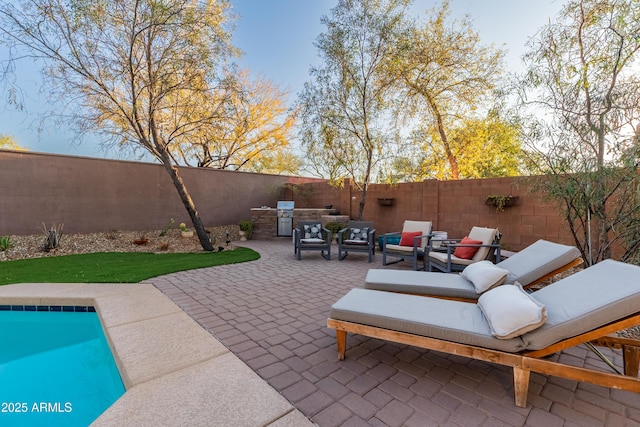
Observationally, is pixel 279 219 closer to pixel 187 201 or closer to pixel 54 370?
pixel 187 201

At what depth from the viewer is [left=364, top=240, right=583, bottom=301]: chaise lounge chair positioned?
2.72 m

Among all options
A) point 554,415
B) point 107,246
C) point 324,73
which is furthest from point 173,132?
point 554,415

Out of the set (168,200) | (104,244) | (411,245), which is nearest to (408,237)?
(411,245)

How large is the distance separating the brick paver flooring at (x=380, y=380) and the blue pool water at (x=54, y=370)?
879 millimetres

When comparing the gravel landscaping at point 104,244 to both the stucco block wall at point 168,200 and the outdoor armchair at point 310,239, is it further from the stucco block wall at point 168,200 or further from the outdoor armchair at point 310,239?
the outdoor armchair at point 310,239

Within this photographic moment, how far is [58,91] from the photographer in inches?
244

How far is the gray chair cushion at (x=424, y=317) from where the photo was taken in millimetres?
1856

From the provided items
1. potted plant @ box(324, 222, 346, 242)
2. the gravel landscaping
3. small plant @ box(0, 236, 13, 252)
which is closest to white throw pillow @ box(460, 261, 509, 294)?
potted plant @ box(324, 222, 346, 242)

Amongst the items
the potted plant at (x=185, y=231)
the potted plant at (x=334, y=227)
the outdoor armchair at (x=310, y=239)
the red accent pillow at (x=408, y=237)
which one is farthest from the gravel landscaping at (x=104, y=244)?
the red accent pillow at (x=408, y=237)

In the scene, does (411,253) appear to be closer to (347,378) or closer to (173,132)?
(347,378)

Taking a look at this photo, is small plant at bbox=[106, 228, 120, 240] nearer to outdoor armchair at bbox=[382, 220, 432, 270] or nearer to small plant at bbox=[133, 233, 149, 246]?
small plant at bbox=[133, 233, 149, 246]

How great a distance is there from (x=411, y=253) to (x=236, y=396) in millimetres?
4186

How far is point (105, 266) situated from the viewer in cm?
549

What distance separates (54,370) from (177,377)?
151cm
